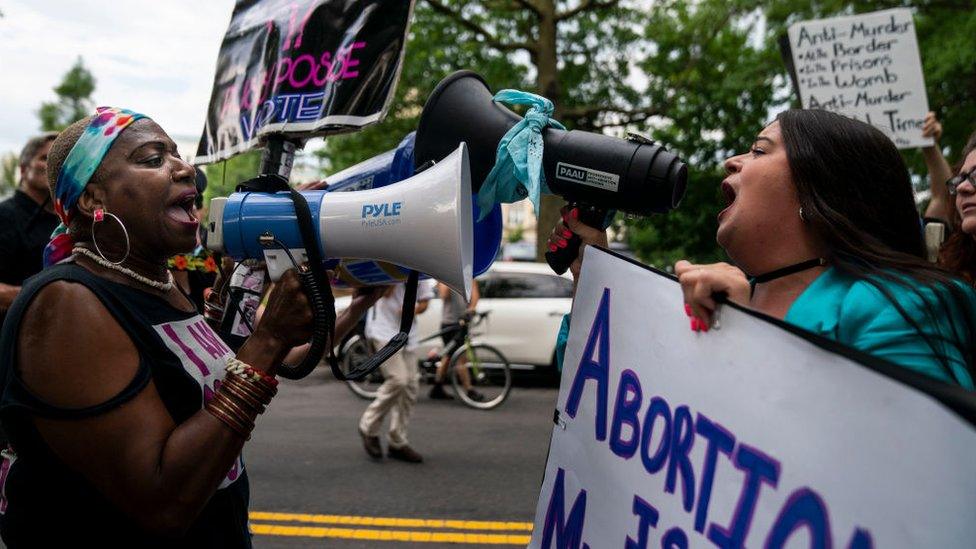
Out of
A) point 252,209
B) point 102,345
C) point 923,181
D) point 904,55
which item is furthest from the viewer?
point 923,181

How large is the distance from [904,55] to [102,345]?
166 inches

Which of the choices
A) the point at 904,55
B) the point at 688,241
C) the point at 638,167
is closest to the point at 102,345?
the point at 638,167

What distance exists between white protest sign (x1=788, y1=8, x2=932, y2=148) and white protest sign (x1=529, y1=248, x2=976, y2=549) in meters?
3.23

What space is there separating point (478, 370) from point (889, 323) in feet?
22.4

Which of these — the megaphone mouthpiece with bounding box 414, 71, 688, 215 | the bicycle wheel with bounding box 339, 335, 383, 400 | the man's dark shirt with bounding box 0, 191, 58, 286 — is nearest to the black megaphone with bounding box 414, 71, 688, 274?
the megaphone mouthpiece with bounding box 414, 71, 688, 215

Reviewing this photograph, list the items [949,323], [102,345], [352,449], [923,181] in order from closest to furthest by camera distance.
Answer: [949,323] → [102,345] → [352,449] → [923,181]

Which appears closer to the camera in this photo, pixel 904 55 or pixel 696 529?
pixel 696 529

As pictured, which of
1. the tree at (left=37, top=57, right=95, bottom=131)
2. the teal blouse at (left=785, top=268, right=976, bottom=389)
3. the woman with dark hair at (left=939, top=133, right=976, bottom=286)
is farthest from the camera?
the tree at (left=37, top=57, right=95, bottom=131)

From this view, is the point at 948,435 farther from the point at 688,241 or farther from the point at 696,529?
the point at 688,241

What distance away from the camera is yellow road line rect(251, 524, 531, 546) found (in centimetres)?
385

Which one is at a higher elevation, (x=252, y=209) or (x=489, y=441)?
(x=252, y=209)

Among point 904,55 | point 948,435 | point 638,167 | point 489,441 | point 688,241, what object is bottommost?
point 489,441

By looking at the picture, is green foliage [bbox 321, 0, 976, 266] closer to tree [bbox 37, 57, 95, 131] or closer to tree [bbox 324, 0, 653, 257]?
tree [bbox 324, 0, 653, 257]

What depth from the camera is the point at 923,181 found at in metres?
8.68
